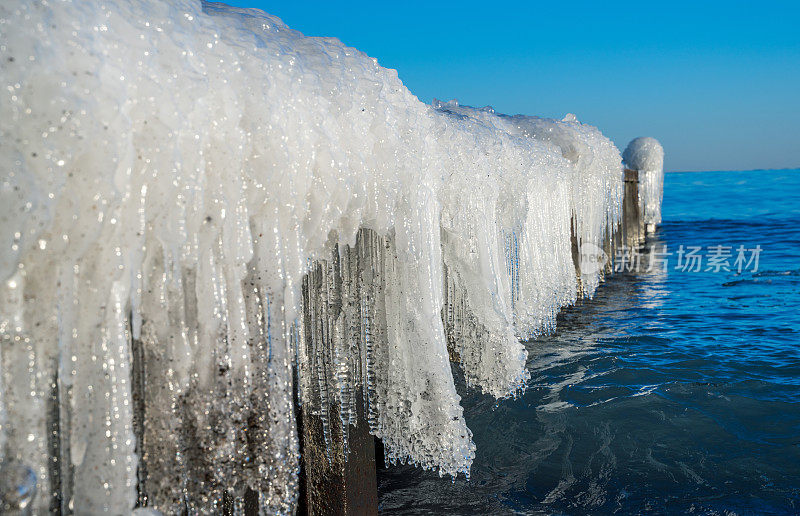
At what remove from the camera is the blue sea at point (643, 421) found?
7.98 feet

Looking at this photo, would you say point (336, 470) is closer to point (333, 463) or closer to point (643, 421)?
point (333, 463)

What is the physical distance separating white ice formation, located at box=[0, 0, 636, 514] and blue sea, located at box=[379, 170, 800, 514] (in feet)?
2.10

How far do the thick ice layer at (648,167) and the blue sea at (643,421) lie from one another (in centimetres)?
607

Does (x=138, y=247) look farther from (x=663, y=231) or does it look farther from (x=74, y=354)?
(x=663, y=231)

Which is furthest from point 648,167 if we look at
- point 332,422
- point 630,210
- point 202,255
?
point 202,255

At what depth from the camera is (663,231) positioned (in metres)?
12.5

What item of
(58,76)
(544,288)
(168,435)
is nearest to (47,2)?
(58,76)

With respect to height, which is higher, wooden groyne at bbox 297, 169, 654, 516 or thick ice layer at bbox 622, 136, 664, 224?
thick ice layer at bbox 622, 136, 664, 224

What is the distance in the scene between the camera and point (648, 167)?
38.9 feet

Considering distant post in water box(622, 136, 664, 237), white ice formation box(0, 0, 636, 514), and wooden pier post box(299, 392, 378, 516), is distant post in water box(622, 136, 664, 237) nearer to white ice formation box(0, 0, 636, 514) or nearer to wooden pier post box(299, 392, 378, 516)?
white ice formation box(0, 0, 636, 514)

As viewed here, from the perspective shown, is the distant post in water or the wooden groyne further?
the distant post in water

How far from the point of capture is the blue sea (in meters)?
2.43

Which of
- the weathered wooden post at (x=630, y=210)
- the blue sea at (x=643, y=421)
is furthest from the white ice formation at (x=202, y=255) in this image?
the weathered wooden post at (x=630, y=210)

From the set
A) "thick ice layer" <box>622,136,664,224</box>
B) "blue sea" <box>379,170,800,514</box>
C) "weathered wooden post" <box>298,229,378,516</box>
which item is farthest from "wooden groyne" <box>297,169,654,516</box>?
"thick ice layer" <box>622,136,664,224</box>
